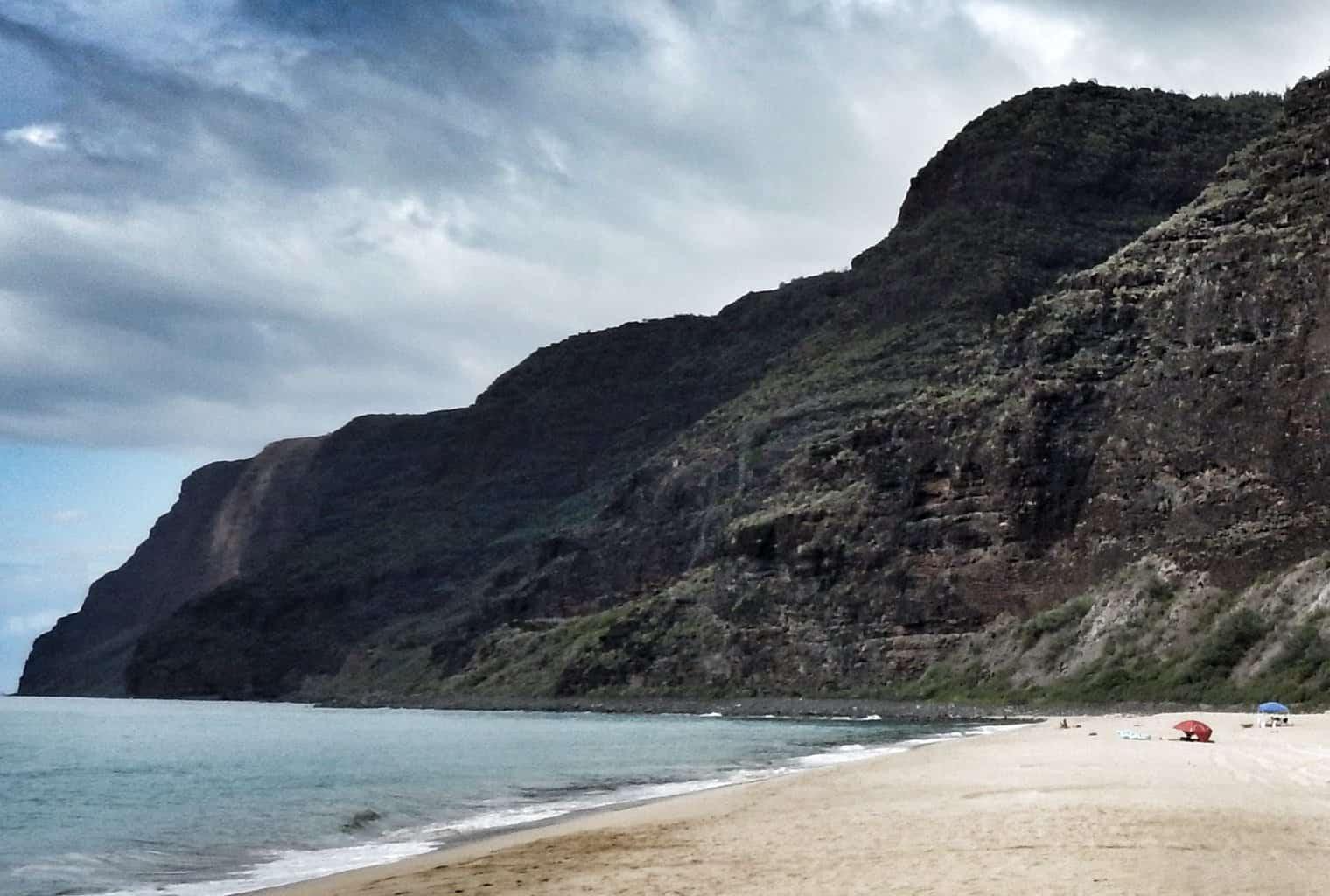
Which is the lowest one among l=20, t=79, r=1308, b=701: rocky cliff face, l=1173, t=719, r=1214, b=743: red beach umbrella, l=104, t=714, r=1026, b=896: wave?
l=104, t=714, r=1026, b=896: wave

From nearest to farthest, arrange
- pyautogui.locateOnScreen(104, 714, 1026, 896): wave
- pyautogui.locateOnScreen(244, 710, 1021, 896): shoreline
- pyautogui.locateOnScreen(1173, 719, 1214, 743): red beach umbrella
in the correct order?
1. pyautogui.locateOnScreen(244, 710, 1021, 896): shoreline
2. pyautogui.locateOnScreen(104, 714, 1026, 896): wave
3. pyautogui.locateOnScreen(1173, 719, 1214, 743): red beach umbrella

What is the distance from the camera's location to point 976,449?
99.8 m

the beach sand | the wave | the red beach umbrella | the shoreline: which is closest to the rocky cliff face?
the red beach umbrella

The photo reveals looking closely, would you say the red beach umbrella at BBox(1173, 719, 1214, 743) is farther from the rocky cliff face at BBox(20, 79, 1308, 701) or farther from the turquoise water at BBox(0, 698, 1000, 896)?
the rocky cliff face at BBox(20, 79, 1308, 701)

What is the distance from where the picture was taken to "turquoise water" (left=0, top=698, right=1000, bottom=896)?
80.0 ft

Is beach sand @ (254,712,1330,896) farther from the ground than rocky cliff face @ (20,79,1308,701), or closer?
closer

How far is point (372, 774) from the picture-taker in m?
46.3

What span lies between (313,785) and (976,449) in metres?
66.5

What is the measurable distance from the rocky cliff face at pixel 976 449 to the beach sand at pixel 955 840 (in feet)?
164

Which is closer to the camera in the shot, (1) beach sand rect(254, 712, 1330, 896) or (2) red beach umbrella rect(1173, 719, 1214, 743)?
(1) beach sand rect(254, 712, 1330, 896)

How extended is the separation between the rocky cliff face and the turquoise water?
1763 centimetres

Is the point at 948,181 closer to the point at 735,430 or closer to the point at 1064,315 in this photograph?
the point at 735,430

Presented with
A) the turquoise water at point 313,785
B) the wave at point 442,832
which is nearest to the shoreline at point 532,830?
the wave at point 442,832

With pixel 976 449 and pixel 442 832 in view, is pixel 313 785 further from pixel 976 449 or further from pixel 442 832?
pixel 976 449
